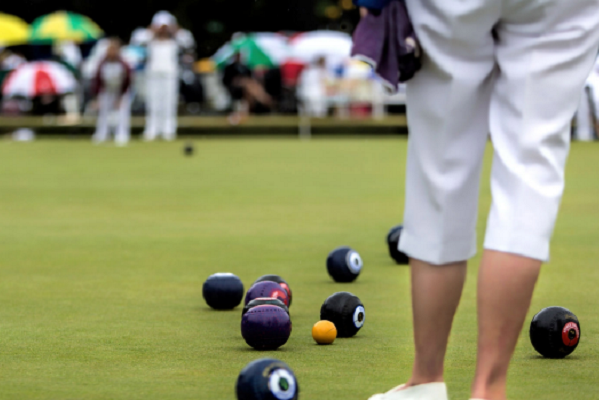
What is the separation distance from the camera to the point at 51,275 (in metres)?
5.25

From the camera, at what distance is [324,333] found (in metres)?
3.62

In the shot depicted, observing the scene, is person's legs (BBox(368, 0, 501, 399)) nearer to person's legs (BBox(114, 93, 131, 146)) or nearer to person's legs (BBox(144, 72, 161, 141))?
person's legs (BBox(114, 93, 131, 146))

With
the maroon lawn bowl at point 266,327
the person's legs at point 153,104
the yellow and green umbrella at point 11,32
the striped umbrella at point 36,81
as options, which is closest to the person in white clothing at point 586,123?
the person's legs at point 153,104

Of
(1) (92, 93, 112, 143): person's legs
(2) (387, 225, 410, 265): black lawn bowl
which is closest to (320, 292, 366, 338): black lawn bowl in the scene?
(2) (387, 225, 410, 265): black lawn bowl

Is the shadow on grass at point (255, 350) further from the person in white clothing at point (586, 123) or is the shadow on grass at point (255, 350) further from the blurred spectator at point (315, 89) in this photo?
the blurred spectator at point (315, 89)

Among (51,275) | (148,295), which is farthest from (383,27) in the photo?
(51,275)

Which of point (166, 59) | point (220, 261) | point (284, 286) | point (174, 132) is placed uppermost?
point (284, 286)

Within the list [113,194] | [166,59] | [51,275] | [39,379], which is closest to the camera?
[39,379]

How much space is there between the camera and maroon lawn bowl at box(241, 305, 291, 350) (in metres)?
3.49

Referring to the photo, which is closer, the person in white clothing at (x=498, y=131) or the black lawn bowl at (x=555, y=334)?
the person in white clothing at (x=498, y=131)

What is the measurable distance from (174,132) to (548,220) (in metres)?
18.4

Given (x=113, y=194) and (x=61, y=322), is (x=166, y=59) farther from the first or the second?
(x=61, y=322)

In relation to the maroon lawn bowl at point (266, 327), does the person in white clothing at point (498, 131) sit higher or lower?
higher

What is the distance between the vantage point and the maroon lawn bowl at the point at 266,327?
11.5 ft
